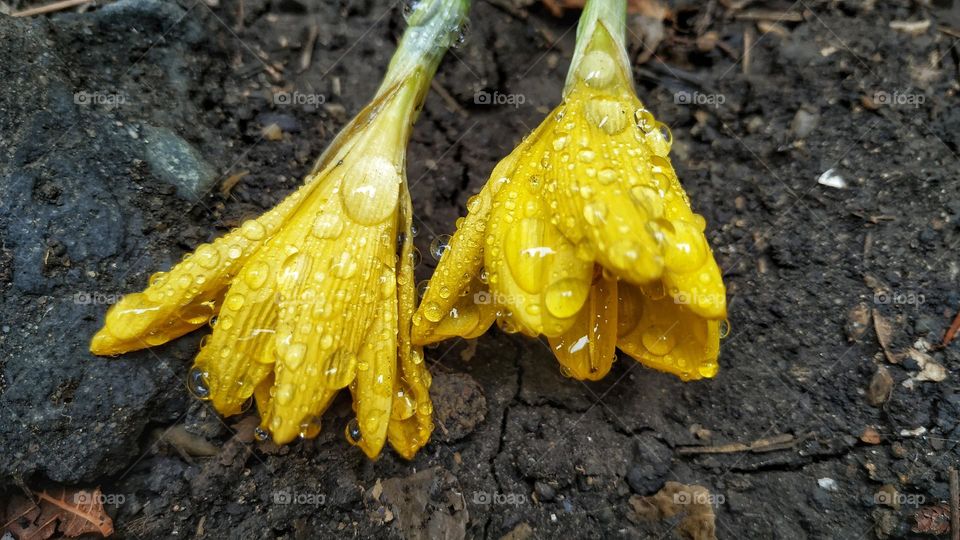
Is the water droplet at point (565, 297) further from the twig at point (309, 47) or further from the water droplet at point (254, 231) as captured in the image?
the twig at point (309, 47)

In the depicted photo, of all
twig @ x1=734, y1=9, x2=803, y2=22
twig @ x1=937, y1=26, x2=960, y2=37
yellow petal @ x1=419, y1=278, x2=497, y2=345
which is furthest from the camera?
twig @ x1=734, y1=9, x2=803, y2=22

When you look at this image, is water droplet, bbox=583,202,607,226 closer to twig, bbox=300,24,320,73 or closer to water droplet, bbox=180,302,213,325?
water droplet, bbox=180,302,213,325

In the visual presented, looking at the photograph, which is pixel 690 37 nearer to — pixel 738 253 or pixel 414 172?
pixel 738 253

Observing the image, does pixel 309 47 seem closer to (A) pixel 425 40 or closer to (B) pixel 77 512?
(A) pixel 425 40

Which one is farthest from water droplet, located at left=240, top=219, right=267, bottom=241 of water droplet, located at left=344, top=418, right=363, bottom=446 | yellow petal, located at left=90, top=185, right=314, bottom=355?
water droplet, located at left=344, top=418, right=363, bottom=446

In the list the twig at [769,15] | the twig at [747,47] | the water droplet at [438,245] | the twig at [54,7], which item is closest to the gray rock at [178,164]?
the twig at [54,7]

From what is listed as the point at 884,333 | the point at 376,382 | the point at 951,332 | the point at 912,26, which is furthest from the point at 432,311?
the point at 912,26
